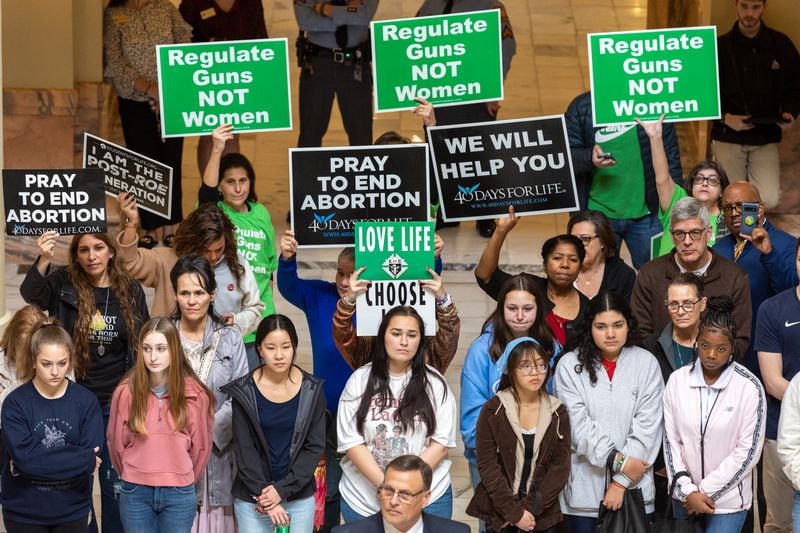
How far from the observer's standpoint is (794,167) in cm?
1462

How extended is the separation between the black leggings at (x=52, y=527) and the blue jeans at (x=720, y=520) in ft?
10.2

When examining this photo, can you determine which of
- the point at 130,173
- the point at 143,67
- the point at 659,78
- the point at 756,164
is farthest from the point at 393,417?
the point at 756,164

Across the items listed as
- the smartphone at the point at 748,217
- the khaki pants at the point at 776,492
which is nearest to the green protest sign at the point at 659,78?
the smartphone at the point at 748,217

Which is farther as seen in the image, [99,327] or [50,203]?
[50,203]

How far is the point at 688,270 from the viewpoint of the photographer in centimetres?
950

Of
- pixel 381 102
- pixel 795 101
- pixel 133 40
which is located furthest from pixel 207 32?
pixel 795 101

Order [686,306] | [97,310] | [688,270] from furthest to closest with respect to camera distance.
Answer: [688,270]
[97,310]
[686,306]

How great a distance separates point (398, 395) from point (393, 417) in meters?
0.12

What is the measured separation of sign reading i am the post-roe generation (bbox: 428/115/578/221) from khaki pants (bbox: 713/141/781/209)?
4060 mm

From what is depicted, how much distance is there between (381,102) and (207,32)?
399 cm

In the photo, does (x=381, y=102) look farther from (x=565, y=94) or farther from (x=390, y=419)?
(x=565, y=94)

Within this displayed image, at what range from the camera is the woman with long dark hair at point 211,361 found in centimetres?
883

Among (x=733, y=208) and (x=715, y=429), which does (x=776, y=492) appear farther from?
(x=733, y=208)

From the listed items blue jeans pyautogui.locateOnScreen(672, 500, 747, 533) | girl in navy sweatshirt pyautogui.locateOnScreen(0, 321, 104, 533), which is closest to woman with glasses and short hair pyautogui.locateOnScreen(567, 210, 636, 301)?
blue jeans pyautogui.locateOnScreen(672, 500, 747, 533)
